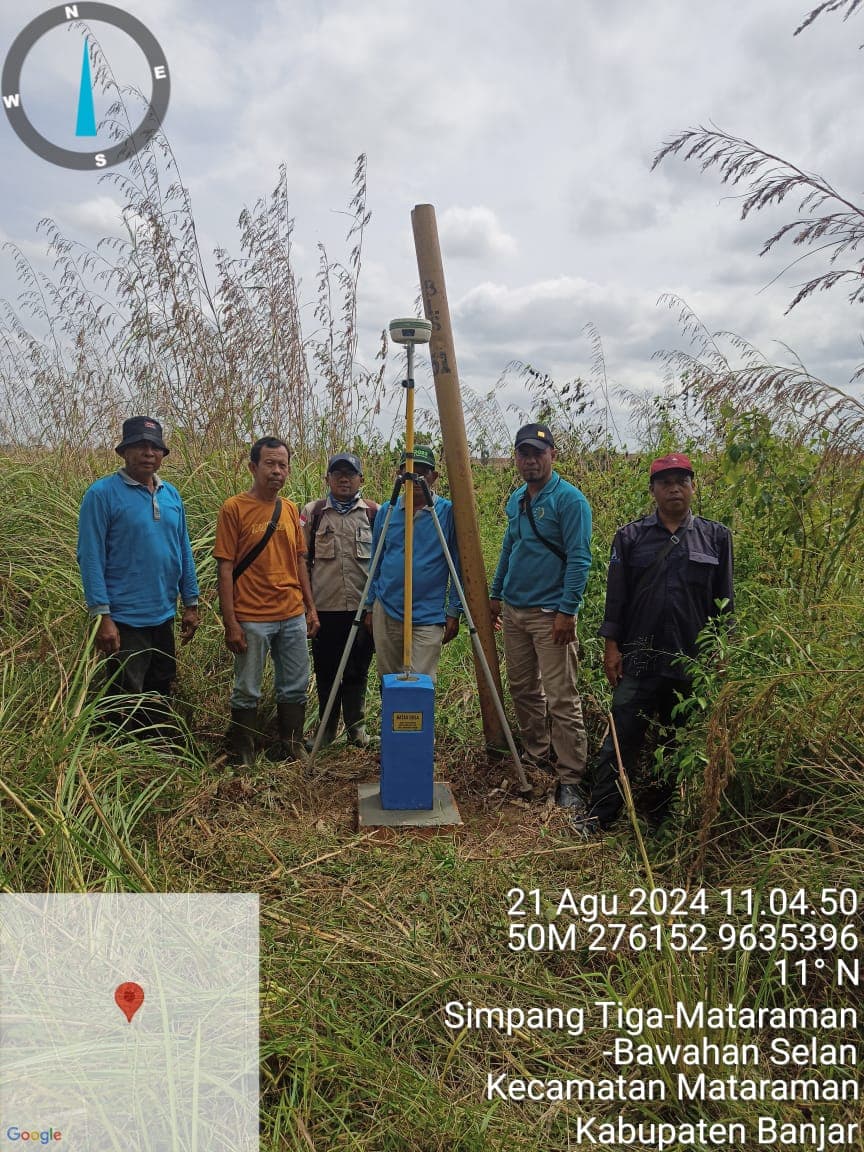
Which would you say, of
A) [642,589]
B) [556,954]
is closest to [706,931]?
[556,954]

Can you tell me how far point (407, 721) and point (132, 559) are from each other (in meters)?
1.66

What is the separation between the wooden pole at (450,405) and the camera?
4.41 meters

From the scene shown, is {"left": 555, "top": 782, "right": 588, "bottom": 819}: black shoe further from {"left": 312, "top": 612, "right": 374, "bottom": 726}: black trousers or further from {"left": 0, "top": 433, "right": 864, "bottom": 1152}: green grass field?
{"left": 312, "top": 612, "right": 374, "bottom": 726}: black trousers

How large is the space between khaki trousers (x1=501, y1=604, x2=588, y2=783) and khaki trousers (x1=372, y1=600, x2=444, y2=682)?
0.46 m

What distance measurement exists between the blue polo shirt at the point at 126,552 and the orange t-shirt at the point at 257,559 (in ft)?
1.10

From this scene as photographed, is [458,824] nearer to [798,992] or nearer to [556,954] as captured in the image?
[556,954]

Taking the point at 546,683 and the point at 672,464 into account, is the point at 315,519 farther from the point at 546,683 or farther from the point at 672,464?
the point at 672,464

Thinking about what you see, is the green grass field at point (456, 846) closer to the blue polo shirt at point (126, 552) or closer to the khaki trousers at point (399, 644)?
the blue polo shirt at point (126, 552)

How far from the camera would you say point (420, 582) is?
4480mm

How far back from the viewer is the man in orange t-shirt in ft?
14.3

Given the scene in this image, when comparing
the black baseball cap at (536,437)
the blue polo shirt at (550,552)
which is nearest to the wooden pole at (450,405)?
the blue polo shirt at (550,552)

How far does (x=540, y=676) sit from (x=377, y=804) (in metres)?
1.25

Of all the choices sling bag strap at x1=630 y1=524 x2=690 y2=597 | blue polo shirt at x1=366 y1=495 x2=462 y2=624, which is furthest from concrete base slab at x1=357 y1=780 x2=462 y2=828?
sling bag strap at x1=630 y1=524 x2=690 y2=597
